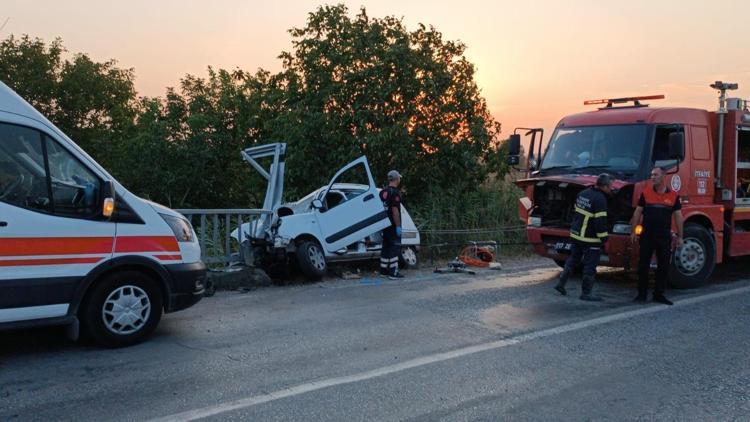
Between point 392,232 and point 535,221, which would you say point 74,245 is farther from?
point 535,221

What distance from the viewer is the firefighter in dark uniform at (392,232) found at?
1059 cm

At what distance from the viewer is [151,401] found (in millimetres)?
4449

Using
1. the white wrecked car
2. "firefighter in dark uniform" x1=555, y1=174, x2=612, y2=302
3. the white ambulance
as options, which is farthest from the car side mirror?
"firefighter in dark uniform" x1=555, y1=174, x2=612, y2=302

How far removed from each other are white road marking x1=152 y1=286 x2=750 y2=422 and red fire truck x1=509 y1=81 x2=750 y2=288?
1.36 metres

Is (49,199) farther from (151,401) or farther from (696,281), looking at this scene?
(696,281)

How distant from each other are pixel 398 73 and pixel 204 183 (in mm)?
10754

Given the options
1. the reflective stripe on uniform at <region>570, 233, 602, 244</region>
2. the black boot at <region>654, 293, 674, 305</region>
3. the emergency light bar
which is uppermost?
the emergency light bar

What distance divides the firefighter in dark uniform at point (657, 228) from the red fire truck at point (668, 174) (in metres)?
0.55

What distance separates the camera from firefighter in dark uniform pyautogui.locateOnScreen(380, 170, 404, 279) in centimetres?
1059

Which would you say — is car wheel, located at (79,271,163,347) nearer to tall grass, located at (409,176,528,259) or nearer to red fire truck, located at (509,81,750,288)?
red fire truck, located at (509,81,750,288)

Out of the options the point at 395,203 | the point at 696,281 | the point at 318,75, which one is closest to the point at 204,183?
the point at 318,75

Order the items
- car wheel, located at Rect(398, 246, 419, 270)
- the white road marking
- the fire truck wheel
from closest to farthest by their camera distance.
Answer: the white road marking
the fire truck wheel
car wheel, located at Rect(398, 246, 419, 270)

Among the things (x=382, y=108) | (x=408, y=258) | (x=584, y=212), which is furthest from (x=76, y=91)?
(x=584, y=212)

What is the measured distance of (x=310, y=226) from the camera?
33.7 feet
